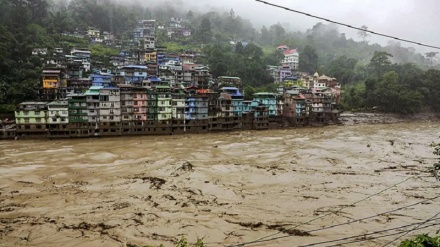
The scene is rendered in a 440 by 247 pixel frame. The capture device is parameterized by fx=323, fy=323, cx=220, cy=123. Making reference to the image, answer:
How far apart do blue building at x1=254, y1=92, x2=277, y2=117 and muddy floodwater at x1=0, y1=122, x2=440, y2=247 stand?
43.4 feet

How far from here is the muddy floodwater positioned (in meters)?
11.2

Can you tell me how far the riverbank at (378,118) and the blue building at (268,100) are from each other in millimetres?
11116

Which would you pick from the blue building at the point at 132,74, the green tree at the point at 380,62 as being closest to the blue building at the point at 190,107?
the blue building at the point at 132,74

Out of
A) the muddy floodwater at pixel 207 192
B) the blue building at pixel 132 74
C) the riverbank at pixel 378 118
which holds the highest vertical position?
the blue building at pixel 132 74

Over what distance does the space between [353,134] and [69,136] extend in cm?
2996

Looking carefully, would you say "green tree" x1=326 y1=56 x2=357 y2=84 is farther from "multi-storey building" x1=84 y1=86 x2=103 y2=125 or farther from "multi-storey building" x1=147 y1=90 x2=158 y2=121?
"multi-storey building" x1=84 y1=86 x2=103 y2=125

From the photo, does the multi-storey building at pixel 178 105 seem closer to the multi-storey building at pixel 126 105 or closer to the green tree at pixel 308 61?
the multi-storey building at pixel 126 105

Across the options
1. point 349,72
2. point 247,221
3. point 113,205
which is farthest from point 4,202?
point 349,72

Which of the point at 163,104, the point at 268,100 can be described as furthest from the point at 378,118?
the point at 163,104

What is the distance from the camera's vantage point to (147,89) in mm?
34250

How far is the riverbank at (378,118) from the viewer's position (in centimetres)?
4634

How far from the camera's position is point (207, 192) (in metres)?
15.5

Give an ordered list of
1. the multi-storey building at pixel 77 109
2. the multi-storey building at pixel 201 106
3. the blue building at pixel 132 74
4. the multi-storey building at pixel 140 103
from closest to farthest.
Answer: the multi-storey building at pixel 77 109
the multi-storey building at pixel 140 103
the multi-storey building at pixel 201 106
the blue building at pixel 132 74

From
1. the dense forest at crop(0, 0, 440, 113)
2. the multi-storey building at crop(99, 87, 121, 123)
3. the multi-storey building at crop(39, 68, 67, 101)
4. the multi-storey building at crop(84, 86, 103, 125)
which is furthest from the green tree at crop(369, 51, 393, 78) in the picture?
the multi-storey building at crop(39, 68, 67, 101)
